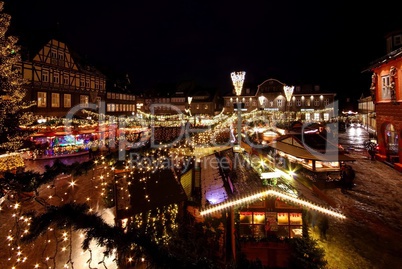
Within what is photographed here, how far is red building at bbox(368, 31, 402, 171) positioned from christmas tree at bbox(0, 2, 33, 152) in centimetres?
2162

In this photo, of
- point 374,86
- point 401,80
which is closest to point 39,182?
point 401,80

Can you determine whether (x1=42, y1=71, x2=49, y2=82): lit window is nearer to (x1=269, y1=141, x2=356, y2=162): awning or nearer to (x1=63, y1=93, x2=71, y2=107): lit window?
(x1=63, y1=93, x2=71, y2=107): lit window

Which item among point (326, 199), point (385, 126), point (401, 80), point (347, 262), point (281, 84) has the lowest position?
point (347, 262)

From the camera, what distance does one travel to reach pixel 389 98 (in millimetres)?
16031

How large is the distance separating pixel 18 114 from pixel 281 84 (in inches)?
1883

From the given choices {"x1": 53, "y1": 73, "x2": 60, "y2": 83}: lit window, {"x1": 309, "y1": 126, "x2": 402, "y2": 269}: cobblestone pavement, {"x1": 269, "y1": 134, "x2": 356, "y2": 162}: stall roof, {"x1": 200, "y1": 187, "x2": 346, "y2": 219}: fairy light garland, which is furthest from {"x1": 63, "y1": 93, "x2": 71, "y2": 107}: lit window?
{"x1": 309, "y1": 126, "x2": 402, "y2": 269}: cobblestone pavement

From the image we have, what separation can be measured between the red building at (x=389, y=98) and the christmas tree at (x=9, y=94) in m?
21.6

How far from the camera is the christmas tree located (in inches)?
361

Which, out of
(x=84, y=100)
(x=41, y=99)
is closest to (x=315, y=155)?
(x=41, y=99)

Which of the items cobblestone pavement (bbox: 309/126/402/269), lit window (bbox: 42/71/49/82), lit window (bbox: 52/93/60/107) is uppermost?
lit window (bbox: 42/71/49/82)

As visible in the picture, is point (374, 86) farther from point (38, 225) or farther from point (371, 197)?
point (38, 225)

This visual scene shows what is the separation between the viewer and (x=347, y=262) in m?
6.15

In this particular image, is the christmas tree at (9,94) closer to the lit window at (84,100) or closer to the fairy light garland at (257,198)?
the fairy light garland at (257,198)

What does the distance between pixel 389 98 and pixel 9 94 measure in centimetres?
2337
